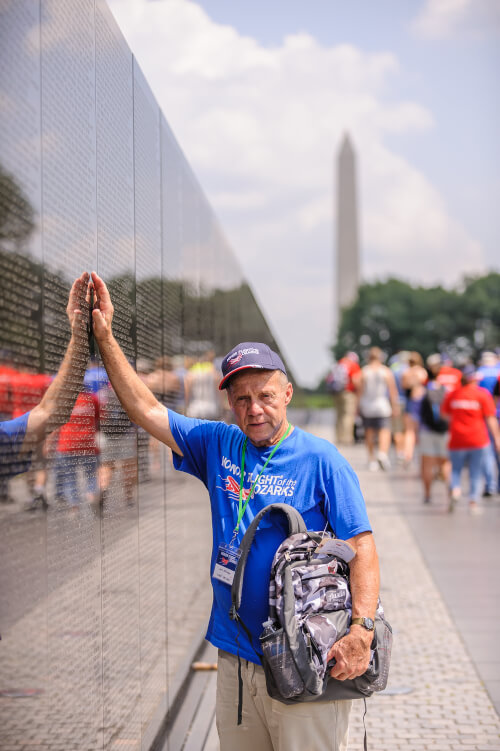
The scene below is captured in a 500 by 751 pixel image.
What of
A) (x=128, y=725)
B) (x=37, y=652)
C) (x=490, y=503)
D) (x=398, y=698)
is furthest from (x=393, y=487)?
(x=37, y=652)

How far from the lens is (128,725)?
3553 mm

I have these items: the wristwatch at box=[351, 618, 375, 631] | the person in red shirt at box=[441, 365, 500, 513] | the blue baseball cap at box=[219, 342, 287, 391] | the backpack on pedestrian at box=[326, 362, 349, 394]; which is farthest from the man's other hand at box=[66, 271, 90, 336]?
the backpack on pedestrian at box=[326, 362, 349, 394]

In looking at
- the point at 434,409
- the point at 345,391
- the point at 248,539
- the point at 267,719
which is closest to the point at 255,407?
the point at 248,539

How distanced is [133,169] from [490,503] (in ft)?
36.2

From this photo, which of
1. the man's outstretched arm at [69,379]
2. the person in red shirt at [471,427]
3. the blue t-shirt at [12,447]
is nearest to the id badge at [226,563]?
Answer: the man's outstretched arm at [69,379]

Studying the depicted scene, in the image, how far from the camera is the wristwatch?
112 inches

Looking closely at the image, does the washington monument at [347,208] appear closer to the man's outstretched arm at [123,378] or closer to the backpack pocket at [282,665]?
the man's outstretched arm at [123,378]

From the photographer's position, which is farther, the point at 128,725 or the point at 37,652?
the point at 128,725

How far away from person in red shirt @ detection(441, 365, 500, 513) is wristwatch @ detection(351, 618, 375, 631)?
9.95 metres

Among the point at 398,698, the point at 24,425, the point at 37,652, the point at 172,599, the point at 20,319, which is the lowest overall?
the point at 398,698

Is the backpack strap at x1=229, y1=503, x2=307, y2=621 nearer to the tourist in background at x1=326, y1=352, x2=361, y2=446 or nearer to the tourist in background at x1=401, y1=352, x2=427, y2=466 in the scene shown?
the tourist in background at x1=401, y1=352, x2=427, y2=466

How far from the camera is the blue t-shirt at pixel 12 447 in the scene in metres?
2.08

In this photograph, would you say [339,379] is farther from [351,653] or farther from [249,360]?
[351,653]

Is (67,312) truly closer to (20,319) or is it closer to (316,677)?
(20,319)
